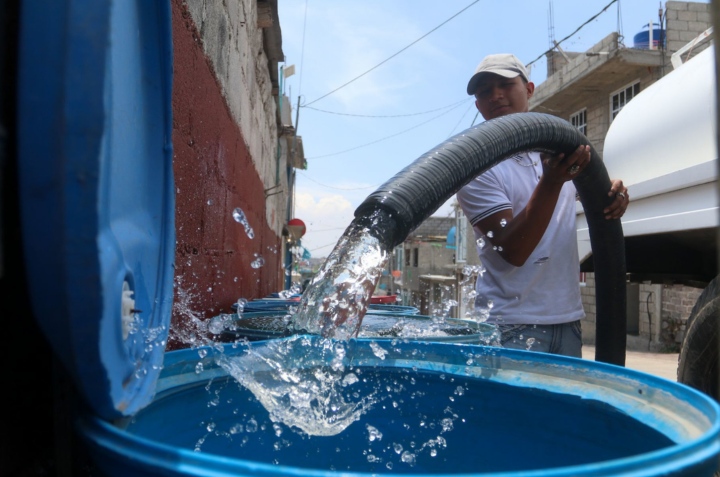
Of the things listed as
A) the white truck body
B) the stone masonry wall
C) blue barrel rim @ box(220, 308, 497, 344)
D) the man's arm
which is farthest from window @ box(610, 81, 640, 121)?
the man's arm

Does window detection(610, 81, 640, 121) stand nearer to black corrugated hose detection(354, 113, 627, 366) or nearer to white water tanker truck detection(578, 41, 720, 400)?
white water tanker truck detection(578, 41, 720, 400)

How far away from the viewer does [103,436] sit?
0.67 m

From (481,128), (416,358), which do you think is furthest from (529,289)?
Answer: (416,358)

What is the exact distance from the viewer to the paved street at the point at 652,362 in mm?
9766

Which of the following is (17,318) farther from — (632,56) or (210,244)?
(632,56)

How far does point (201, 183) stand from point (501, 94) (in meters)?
1.29

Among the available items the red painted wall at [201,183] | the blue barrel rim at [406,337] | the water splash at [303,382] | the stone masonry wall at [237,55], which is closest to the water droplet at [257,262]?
the stone masonry wall at [237,55]

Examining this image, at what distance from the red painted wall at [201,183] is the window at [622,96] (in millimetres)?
13318

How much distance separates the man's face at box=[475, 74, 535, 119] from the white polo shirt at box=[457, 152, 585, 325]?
0.81ft

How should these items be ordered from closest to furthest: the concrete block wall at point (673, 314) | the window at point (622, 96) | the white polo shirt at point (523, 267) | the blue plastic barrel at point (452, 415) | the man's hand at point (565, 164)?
the blue plastic barrel at point (452, 415), the man's hand at point (565, 164), the white polo shirt at point (523, 267), the concrete block wall at point (673, 314), the window at point (622, 96)

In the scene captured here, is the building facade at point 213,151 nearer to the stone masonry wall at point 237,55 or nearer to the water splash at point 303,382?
the stone masonry wall at point 237,55

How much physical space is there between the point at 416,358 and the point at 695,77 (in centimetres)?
194

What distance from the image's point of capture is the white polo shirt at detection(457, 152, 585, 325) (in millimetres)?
2209

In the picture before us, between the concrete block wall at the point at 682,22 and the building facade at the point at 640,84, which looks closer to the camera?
the building facade at the point at 640,84
